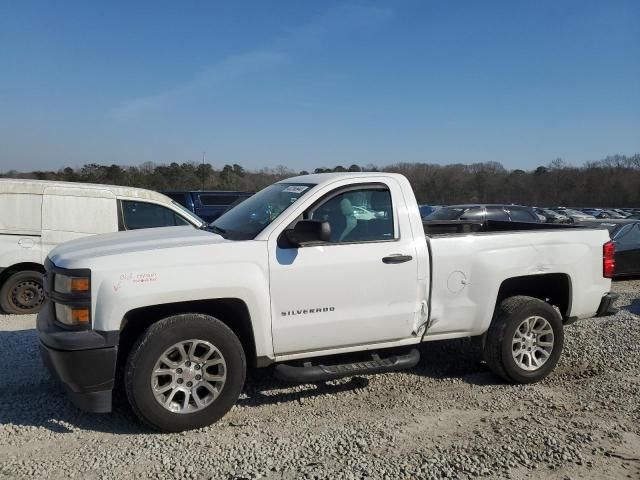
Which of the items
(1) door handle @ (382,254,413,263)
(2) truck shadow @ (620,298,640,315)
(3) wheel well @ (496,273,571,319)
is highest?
(1) door handle @ (382,254,413,263)

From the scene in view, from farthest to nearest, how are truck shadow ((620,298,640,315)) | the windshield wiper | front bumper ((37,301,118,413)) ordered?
truck shadow ((620,298,640,315)), the windshield wiper, front bumper ((37,301,118,413))

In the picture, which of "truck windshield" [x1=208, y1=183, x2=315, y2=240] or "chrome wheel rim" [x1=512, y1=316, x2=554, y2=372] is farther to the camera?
"chrome wheel rim" [x1=512, y1=316, x2=554, y2=372]

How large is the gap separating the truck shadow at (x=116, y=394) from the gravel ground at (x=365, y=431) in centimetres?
2

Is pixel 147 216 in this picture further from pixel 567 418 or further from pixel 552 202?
pixel 552 202

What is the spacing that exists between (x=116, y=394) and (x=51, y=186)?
4382mm

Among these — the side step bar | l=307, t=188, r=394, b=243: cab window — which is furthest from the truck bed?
the side step bar

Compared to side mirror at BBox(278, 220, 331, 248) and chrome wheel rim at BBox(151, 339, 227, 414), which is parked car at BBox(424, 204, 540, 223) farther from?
chrome wheel rim at BBox(151, 339, 227, 414)

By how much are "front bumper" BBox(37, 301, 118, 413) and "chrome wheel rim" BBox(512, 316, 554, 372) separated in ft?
11.6

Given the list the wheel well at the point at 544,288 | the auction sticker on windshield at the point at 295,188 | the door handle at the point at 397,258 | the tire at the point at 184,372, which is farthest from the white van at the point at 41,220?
the wheel well at the point at 544,288

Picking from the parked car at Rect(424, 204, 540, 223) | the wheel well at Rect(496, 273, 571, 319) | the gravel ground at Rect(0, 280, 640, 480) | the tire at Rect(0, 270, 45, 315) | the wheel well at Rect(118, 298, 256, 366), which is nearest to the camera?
the gravel ground at Rect(0, 280, 640, 480)

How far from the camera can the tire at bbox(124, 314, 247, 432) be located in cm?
370

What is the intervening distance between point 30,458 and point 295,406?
6.42 ft

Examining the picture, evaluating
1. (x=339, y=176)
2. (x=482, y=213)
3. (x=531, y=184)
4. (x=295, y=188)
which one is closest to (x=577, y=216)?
(x=482, y=213)

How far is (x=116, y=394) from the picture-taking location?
460 centimetres
